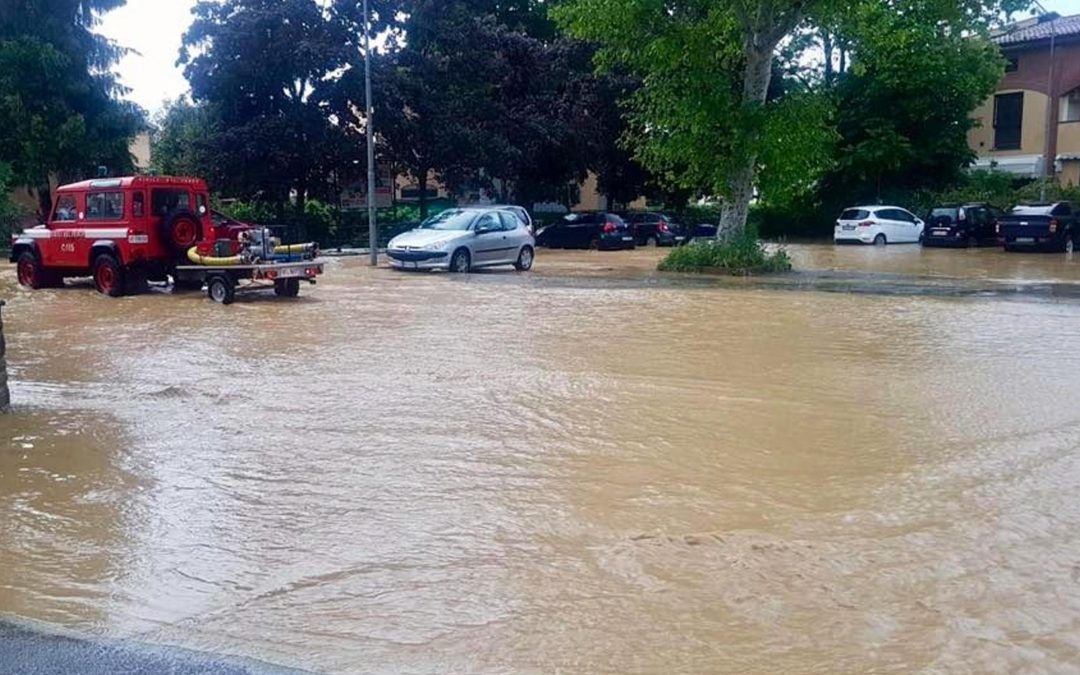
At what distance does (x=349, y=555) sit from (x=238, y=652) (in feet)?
4.01

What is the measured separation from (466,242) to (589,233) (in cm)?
1270

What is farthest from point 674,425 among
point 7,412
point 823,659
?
point 7,412

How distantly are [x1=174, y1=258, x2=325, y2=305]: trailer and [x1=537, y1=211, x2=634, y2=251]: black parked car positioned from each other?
17.7m

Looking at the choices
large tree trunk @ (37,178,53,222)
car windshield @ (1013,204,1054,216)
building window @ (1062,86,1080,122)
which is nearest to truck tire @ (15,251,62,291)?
large tree trunk @ (37,178,53,222)

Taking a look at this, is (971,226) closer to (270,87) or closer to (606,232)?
(606,232)

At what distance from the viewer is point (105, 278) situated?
18.5 m

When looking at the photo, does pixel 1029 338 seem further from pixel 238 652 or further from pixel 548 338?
pixel 238 652

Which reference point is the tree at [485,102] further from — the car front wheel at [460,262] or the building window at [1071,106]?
the building window at [1071,106]

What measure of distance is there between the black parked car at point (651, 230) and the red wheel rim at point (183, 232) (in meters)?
21.6

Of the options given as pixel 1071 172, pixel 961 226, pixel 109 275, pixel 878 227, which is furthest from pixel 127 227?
pixel 1071 172

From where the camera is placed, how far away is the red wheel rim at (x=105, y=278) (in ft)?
59.8

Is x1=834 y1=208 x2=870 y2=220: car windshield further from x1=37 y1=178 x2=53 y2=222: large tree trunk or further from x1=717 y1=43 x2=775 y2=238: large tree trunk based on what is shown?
x1=37 y1=178 x2=53 y2=222: large tree trunk

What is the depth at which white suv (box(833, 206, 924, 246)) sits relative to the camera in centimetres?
3641

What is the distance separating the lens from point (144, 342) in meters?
13.2
